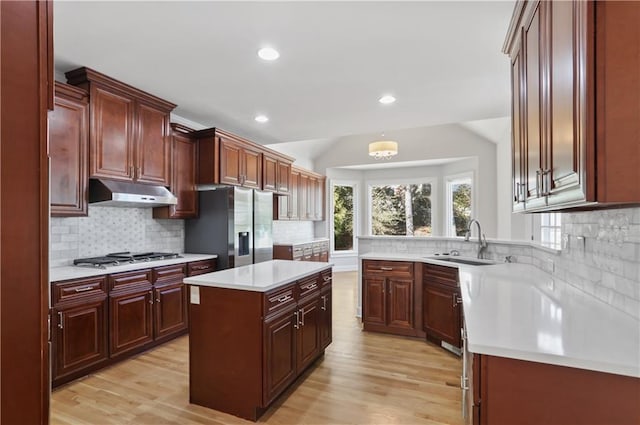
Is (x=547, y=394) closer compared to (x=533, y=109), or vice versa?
(x=547, y=394)

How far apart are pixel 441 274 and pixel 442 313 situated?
382 millimetres

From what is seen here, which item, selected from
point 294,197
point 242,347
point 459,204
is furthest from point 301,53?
point 459,204

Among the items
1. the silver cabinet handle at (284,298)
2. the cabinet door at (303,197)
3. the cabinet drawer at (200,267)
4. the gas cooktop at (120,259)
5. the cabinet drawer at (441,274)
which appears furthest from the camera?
the cabinet door at (303,197)

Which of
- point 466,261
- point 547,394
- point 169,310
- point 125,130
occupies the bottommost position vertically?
point 169,310

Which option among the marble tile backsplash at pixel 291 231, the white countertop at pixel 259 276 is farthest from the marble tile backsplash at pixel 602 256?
the marble tile backsplash at pixel 291 231

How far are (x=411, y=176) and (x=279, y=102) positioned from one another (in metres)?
5.07

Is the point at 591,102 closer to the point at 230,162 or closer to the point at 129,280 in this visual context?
the point at 129,280

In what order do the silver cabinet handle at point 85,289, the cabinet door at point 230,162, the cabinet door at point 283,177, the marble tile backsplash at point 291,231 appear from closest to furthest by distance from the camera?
the silver cabinet handle at point 85,289
the cabinet door at point 230,162
the cabinet door at point 283,177
the marble tile backsplash at point 291,231

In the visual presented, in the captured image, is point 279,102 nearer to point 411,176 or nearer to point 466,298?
point 466,298

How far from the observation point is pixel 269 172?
531 cm

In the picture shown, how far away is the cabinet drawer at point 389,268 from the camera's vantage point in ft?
12.1

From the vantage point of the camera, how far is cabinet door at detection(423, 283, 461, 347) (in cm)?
312

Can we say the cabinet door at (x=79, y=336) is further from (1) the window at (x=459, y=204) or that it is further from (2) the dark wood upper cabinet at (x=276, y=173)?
(1) the window at (x=459, y=204)

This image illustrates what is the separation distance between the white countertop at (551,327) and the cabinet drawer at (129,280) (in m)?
2.86
